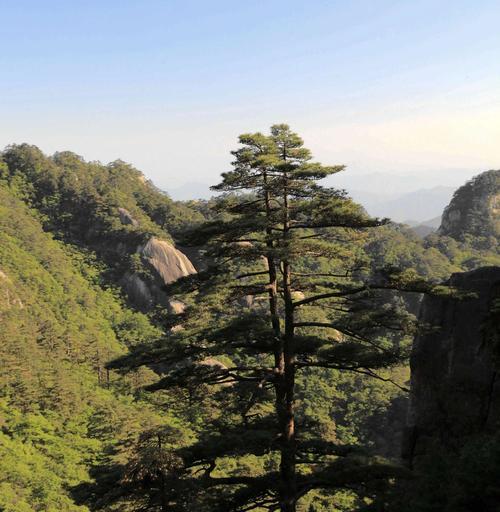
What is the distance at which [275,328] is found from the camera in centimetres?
1002

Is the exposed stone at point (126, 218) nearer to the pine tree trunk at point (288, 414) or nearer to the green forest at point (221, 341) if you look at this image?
the green forest at point (221, 341)

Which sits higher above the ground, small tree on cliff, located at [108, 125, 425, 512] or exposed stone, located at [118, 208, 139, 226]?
exposed stone, located at [118, 208, 139, 226]

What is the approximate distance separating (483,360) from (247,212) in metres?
7.42

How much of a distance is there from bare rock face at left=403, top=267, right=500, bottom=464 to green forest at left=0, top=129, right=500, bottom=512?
498 millimetres

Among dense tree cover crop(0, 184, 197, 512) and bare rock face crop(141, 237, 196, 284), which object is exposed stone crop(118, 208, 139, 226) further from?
bare rock face crop(141, 237, 196, 284)

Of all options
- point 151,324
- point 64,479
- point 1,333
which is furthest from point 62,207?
point 64,479

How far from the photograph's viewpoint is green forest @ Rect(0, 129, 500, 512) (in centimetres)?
973

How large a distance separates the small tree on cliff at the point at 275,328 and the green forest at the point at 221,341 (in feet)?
0.16

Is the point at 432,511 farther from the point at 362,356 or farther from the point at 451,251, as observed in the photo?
the point at 451,251

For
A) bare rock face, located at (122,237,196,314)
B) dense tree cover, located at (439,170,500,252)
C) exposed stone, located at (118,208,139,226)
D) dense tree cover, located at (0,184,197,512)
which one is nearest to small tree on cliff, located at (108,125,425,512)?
dense tree cover, located at (0,184,197,512)

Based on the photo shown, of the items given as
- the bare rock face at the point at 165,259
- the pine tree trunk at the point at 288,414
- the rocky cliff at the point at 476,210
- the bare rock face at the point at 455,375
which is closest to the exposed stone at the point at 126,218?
the bare rock face at the point at 165,259

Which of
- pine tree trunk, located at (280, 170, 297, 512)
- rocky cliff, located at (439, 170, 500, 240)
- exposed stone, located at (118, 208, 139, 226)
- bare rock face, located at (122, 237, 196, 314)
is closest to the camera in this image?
pine tree trunk, located at (280, 170, 297, 512)

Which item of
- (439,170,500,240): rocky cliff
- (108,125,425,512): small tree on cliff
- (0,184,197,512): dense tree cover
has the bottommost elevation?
(0,184,197,512): dense tree cover

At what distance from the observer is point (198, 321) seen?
10773mm
